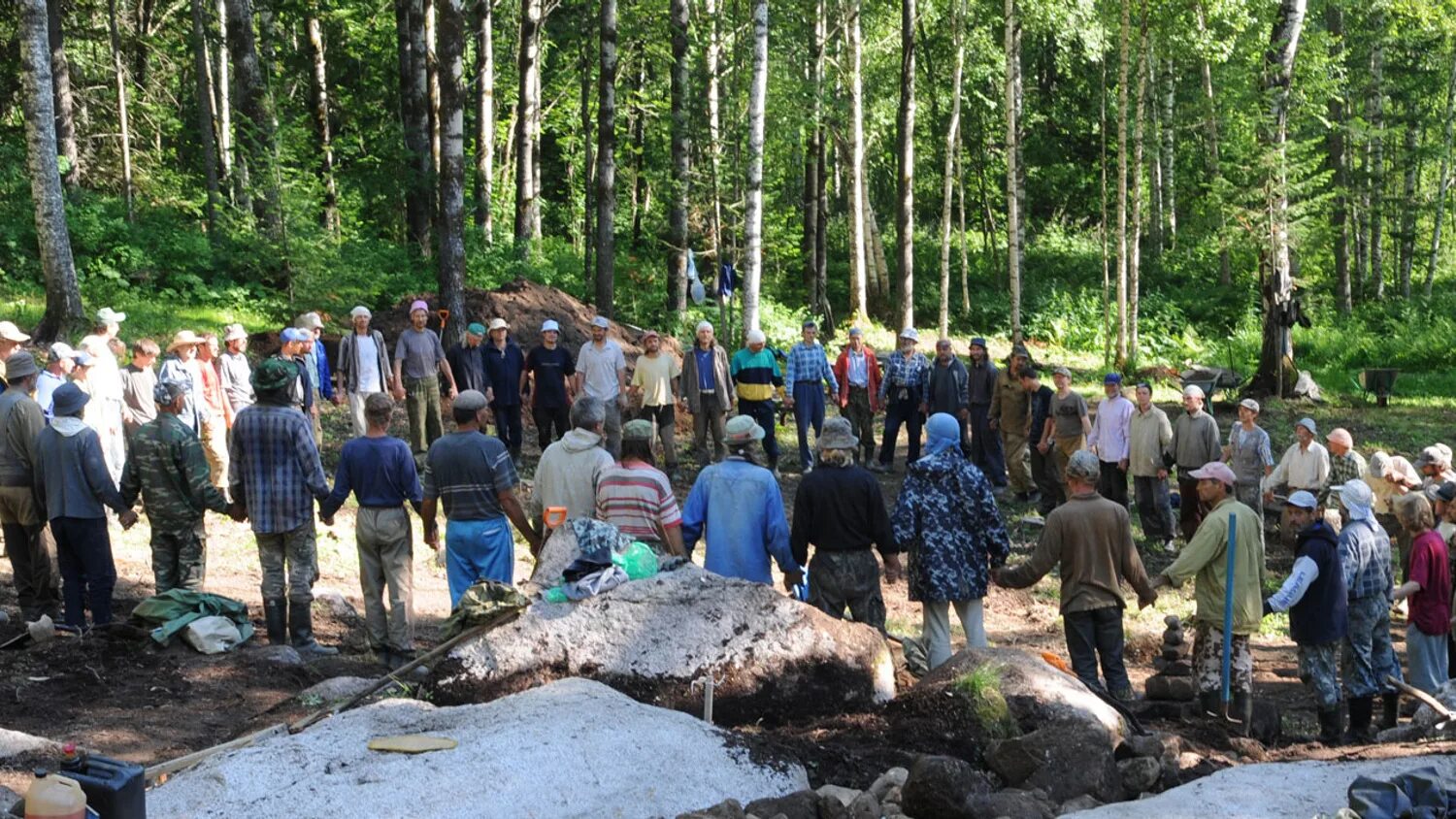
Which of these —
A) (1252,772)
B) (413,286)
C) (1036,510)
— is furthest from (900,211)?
(1252,772)

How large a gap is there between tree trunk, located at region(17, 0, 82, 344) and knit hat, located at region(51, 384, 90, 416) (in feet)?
26.7

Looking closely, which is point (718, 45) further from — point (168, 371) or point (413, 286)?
point (168, 371)

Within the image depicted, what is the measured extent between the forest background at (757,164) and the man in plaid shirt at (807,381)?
4119 millimetres

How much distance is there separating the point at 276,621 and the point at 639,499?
9.86 ft

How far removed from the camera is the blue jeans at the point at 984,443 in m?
17.2

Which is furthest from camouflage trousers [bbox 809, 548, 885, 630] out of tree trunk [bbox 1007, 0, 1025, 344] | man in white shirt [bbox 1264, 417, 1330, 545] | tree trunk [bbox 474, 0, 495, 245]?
tree trunk [bbox 474, 0, 495, 245]

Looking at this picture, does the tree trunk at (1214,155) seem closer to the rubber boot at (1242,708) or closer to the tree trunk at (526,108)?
the tree trunk at (526,108)

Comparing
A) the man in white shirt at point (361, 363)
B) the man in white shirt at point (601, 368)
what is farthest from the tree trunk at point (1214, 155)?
the man in white shirt at point (361, 363)

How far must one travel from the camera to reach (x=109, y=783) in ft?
17.5

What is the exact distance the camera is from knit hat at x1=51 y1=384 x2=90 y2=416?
10.2 m

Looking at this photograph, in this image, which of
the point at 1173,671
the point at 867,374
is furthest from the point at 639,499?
the point at 867,374

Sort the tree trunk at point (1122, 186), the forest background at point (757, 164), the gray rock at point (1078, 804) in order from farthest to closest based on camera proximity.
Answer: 1. the tree trunk at point (1122, 186)
2. the forest background at point (757, 164)
3. the gray rock at point (1078, 804)

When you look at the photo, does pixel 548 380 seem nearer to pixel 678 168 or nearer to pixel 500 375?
→ pixel 500 375

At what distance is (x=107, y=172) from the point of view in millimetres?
32000
